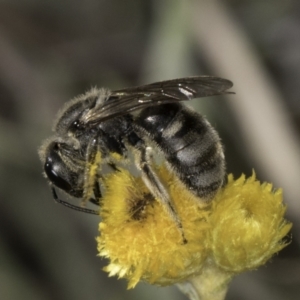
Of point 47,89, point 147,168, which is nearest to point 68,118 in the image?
point 147,168

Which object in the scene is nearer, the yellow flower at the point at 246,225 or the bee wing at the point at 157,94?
the yellow flower at the point at 246,225

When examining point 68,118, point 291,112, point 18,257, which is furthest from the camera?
point 291,112

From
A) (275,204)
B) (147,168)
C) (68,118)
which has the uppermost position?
(68,118)

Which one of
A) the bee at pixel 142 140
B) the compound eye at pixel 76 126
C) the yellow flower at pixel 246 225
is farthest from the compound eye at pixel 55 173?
the yellow flower at pixel 246 225

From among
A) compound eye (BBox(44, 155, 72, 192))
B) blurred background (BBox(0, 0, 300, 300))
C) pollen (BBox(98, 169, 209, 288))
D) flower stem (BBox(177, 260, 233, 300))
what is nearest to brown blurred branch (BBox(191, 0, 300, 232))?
blurred background (BBox(0, 0, 300, 300))

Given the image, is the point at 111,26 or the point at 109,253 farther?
the point at 111,26

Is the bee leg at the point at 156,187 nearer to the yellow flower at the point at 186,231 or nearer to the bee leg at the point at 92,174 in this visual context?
the yellow flower at the point at 186,231

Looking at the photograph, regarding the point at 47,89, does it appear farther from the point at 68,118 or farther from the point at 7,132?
the point at 68,118
